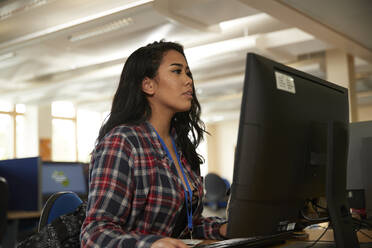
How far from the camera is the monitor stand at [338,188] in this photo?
1.12 metres

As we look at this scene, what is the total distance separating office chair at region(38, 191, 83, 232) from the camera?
1.42 m

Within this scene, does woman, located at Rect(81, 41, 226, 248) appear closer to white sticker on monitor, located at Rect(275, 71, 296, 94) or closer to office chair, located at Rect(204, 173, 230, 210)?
white sticker on monitor, located at Rect(275, 71, 296, 94)

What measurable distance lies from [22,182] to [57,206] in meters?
2.65

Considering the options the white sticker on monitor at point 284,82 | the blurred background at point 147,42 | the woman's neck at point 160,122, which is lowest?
the woman's neck at point 160,122

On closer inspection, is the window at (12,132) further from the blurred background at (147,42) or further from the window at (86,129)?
the window at (86,129)

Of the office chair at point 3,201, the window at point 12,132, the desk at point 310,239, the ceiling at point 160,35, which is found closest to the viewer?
the desk at point 310,239

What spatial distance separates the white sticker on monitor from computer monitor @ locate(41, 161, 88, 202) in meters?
3.85

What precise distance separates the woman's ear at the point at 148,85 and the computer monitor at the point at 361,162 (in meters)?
0.78

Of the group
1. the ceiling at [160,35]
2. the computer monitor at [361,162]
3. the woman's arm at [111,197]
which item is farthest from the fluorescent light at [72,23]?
the woman's arm at [111,197]

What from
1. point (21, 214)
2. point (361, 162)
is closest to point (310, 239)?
point (361, 162)

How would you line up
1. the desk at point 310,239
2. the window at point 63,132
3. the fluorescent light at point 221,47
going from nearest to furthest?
the desk at point 310,239 → the fluorescent light at point 221,47 → the window at point 63,132

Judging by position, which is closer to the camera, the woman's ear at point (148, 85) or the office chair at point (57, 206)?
the office chair at point (57, 206)

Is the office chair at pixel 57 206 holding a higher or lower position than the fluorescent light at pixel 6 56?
lower

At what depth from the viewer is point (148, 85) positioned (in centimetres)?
155
